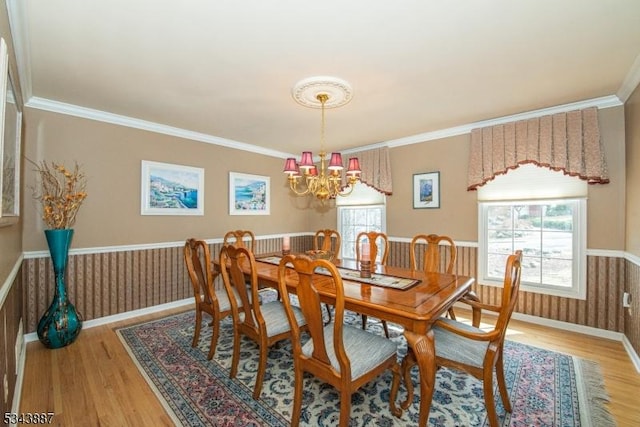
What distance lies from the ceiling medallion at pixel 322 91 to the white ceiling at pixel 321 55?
0.05 metres

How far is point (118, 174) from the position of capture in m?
3.23

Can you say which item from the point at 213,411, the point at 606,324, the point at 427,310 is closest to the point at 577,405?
the point at 427,310

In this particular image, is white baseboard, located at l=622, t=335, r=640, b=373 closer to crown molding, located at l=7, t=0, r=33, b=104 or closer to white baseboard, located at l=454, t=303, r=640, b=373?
white baseboard, located at l=454, t=303, r=640, b=373

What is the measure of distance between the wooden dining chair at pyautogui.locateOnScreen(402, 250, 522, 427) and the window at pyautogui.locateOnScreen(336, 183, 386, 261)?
108 inches

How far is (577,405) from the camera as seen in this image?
182 cm

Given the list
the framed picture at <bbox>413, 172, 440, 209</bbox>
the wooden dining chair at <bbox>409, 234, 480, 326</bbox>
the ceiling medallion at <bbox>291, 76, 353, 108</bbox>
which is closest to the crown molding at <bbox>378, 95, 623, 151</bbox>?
the framed picture at <bbox>413, 172, 440, 209</bbox>

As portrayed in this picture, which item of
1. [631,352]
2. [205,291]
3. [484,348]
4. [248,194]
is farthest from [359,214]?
[631,352]

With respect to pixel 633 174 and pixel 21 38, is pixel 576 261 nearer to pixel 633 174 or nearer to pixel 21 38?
pixel 633 174

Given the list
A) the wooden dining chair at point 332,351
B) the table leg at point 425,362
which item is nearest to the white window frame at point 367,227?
the wooden dining chair at point 332,351

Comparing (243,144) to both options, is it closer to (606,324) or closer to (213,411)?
(213,411)

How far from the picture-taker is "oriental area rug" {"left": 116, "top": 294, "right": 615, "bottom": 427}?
5.59 ft

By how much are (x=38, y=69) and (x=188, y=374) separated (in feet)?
8.72

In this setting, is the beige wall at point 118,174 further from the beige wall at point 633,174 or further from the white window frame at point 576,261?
the beige wall at point 633,174

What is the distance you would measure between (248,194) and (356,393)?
3.30 metres
